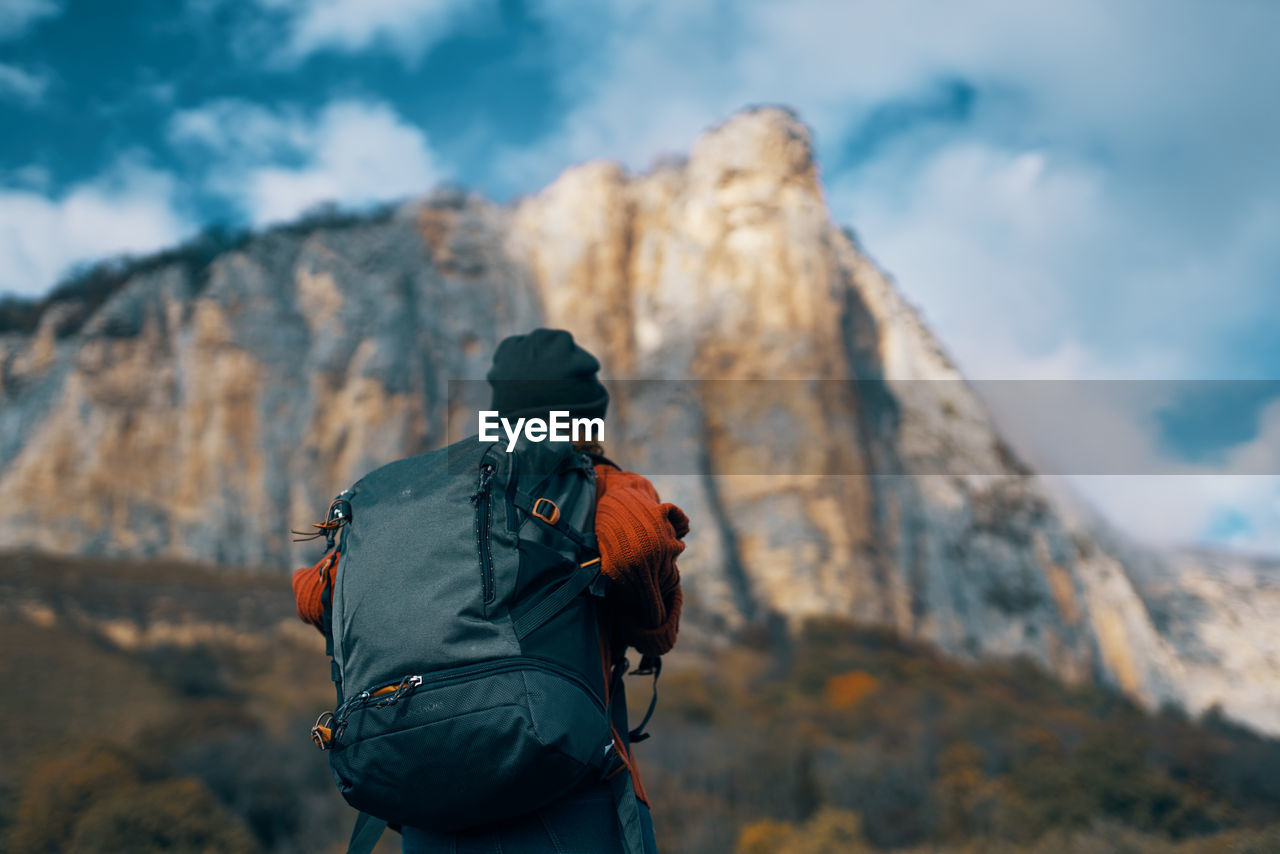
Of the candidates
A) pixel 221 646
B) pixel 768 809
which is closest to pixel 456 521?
pixel 768 809

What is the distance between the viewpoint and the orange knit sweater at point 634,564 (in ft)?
4.81

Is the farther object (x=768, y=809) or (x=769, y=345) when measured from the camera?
(x=769, y=345)

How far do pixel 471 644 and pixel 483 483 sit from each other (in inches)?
9.3

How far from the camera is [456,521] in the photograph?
1428 millimetres

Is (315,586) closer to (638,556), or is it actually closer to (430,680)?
(430,680)

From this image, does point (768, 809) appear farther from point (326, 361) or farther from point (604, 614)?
point (326, 361)

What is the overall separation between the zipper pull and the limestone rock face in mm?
21466

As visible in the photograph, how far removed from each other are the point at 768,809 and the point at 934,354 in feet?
69.5

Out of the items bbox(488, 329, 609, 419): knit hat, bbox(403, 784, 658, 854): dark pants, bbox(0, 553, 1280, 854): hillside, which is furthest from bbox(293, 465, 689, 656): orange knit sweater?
bbox(0, 553, 1280, 854): hillside

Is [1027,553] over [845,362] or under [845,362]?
under

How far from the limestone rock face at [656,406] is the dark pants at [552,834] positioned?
69.9 ft

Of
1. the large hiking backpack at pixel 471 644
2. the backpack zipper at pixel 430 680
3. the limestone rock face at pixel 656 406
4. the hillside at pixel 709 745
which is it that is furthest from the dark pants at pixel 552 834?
the limestone rock face at pixel 656 406

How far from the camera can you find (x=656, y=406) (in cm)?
2747

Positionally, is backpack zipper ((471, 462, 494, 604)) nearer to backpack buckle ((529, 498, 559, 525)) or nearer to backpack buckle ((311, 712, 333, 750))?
backpack buckle ((529, 498, 559, 525))
